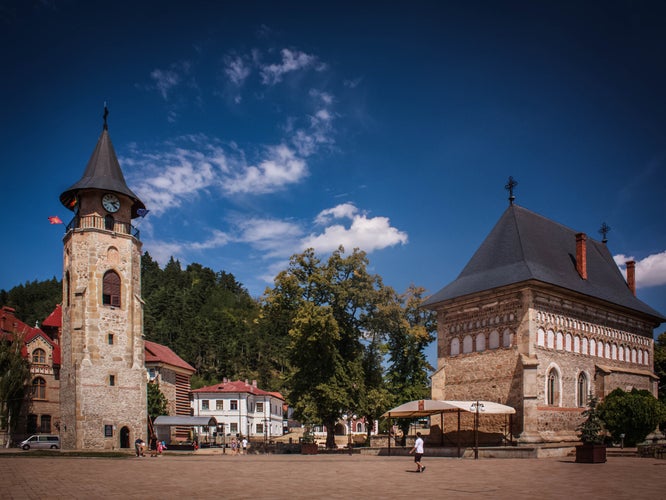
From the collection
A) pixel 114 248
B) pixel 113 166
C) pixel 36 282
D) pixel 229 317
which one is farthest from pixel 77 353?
pixel 36 282

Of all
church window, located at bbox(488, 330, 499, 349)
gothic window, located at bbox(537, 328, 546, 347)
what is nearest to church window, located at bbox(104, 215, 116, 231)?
church window, located at bbox(488, 330, 499, 349)

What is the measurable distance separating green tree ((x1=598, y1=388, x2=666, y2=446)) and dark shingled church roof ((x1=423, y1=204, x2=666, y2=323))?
6375mm

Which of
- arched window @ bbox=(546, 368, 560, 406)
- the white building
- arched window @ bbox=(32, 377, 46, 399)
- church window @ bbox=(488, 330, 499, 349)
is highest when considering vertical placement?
church window @ bbox=(488, 330, 499, 349)

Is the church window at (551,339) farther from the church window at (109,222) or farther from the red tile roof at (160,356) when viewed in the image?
the red tile roof at (160,356)

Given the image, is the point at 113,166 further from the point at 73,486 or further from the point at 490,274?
the point at 73,486

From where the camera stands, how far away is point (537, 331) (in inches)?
1244

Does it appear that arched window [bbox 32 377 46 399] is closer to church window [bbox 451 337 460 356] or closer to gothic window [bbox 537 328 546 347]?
church window [bbox 451 337 460 356]

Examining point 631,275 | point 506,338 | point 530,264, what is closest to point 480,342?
point 506,338

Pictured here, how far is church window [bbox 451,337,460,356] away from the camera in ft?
117

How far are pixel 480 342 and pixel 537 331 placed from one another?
353 centimetres

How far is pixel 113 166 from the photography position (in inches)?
1751

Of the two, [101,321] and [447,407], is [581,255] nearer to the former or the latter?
[447,407]

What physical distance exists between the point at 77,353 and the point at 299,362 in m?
14.5

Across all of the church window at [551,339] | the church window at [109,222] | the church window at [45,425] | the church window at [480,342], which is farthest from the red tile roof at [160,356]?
the church window at [551,339]
